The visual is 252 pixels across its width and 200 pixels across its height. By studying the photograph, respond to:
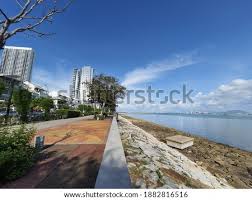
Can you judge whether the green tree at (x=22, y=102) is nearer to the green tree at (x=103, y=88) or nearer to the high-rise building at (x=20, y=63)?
the green tree at (x=103, y=88)

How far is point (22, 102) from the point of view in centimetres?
1845

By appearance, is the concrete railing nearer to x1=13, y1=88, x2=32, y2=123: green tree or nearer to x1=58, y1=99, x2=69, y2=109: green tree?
x1=13, y1=88, x2=32, y2=123: green tree

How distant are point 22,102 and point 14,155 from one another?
16.7m

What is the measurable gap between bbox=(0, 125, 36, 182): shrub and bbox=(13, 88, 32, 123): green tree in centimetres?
1505

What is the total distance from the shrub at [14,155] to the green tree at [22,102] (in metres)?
15.1

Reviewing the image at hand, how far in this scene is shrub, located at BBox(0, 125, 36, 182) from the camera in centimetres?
392

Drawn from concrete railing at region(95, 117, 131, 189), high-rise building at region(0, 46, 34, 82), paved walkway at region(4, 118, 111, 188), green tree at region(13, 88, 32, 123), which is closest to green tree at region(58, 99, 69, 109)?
high-rise building at region(0, 46, 34, 82)

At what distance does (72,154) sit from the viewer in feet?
20.1

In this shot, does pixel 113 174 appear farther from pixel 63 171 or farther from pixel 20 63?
pixel 20 63

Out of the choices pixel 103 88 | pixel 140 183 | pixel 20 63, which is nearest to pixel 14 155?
pixel 140 183
